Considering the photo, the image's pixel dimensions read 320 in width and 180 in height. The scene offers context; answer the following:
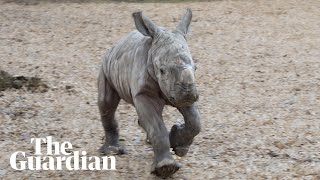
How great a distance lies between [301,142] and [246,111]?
55.7 inches

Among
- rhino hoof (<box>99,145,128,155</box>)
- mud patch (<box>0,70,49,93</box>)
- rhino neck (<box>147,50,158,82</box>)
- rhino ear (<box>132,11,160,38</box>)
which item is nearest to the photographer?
rhino neck (<box>147,50,158,82</box>)

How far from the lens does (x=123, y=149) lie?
579 centimetres

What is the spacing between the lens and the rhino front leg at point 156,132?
4.72 metres

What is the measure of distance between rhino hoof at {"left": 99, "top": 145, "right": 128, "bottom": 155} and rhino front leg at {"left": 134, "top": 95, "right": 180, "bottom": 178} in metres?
0.96

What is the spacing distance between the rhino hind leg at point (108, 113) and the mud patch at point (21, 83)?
2.83 metres

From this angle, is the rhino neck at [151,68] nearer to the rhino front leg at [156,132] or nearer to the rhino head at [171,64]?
the rhino head at [171,64]

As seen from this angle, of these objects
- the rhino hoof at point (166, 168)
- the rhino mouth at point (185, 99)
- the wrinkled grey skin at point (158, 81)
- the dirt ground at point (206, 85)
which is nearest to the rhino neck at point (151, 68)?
the wrinkled grey skin at point (158, 81)

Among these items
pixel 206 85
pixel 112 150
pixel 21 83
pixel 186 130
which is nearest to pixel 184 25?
pixel 186 130

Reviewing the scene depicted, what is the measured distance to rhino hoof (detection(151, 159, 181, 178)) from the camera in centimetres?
469

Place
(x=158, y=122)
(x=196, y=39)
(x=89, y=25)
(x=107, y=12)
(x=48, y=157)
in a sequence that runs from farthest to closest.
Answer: (x=107, y=12) → (x=89, y=25) → (x=196, y=39) → (x=48, y=157) → (x=158, y=122)

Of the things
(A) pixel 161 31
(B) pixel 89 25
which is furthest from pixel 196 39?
(A) pixel 161 31

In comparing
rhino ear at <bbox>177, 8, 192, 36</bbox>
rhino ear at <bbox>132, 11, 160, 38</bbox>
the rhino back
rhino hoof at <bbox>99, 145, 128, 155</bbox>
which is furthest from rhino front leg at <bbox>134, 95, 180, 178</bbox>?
rhino hoof at <bbox>99, 145, 128, 155</bbox>

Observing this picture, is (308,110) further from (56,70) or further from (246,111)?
(56,70)

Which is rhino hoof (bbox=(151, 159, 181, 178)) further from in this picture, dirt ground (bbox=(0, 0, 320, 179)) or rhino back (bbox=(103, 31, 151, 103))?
rhino back (bbox=(103, 31, 151, 103))
